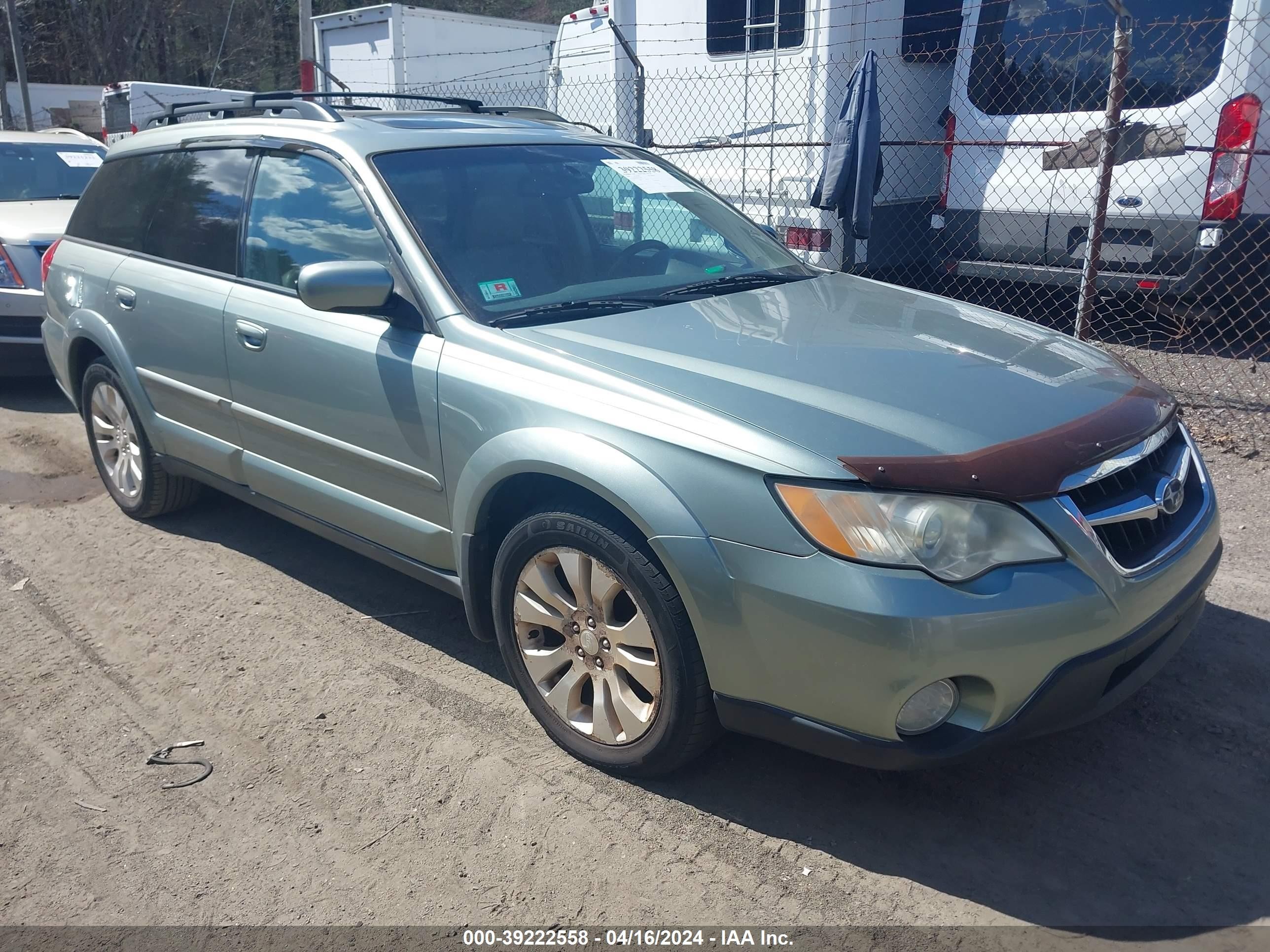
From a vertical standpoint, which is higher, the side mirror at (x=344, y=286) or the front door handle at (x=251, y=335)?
the side mirror at (x=344, y=286)

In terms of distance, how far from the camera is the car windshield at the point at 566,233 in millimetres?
3451

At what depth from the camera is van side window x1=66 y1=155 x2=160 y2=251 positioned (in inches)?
188

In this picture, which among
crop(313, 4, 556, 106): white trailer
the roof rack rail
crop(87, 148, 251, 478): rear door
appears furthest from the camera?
crop(313, 4, 556, 106): white trailer

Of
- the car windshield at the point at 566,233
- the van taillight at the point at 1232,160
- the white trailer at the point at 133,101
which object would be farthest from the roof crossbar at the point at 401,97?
the white trailer at the point at 133,101

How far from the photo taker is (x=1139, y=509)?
2719mm

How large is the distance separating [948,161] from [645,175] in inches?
172

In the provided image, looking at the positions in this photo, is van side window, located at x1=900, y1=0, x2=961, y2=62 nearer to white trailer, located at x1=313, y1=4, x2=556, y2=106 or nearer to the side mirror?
white trailer, located at x1=313, y1=4, x2=556, y2=106

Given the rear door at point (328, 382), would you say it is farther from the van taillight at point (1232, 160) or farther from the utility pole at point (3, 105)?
the utility pole at point (3, 105)

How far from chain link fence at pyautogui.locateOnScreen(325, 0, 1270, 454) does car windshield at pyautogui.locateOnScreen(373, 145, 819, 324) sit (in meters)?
2.84

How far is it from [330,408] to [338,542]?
1.82 feet

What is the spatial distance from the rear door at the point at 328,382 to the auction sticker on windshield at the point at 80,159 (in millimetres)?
6110

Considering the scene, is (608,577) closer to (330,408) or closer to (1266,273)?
(330,408)

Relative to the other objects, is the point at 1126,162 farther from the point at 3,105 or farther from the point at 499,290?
the point at 3,105

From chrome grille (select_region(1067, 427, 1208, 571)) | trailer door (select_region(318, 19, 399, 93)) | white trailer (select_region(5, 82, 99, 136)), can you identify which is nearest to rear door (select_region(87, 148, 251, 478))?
chrome grille (select_region(1067, 427, 1208, 571))
